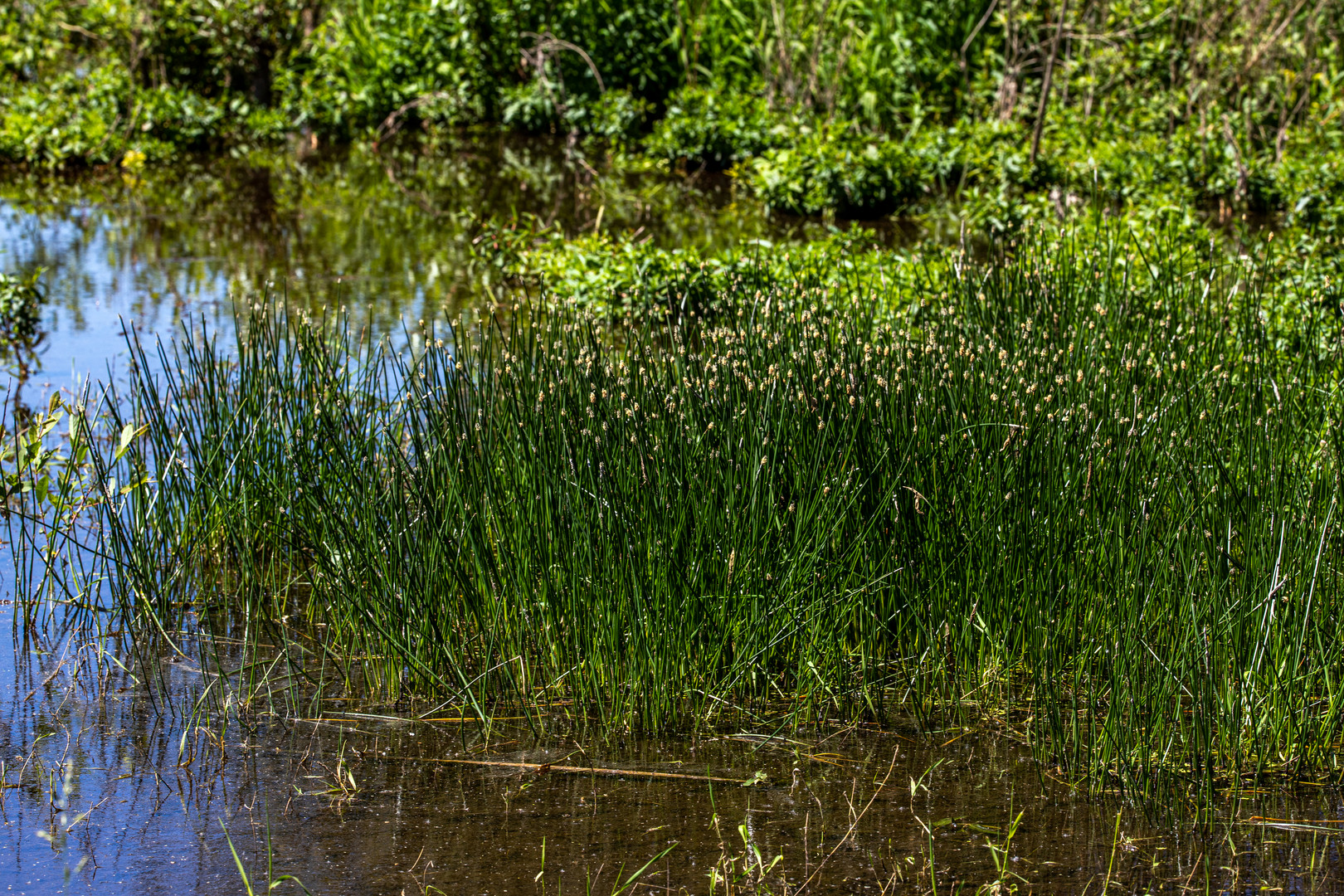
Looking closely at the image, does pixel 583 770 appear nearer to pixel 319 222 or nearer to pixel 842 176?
pixel 842 176

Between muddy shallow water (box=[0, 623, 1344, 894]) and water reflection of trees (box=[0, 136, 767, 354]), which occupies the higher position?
water reflection of trees (box=[0, 136, 767, 354])

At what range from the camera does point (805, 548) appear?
9.59 ft

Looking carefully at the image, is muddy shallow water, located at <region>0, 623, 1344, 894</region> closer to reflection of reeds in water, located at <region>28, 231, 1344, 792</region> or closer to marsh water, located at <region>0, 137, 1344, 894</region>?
marsh water, located at <region>0, 137, 1344, 894</region>

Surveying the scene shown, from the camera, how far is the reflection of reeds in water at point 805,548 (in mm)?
2691

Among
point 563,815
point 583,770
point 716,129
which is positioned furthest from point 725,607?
point 716,129

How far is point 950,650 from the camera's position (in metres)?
3.19

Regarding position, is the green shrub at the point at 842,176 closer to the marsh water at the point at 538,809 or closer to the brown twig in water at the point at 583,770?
the marsh water at the point at 538,809

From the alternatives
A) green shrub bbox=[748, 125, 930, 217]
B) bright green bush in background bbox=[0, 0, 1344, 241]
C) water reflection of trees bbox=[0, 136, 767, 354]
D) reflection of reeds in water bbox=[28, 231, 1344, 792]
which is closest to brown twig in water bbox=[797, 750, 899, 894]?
reflection of reeds in water bbox=[28, 231, 1344, 792]

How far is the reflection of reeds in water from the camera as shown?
269cm

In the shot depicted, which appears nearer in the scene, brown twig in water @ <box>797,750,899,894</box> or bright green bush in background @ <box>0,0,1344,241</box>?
brown twig in water @ <box>797,750,899,894</box>

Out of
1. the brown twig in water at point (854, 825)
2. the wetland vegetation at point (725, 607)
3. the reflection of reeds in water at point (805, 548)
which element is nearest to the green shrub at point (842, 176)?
the wetland vegetation at point (725, 607)

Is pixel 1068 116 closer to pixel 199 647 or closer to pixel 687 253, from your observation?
pixel 687 253

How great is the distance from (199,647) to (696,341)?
112 inches

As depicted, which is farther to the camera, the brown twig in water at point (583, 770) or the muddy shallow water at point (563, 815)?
the brown twig in water at point (583, 770)
